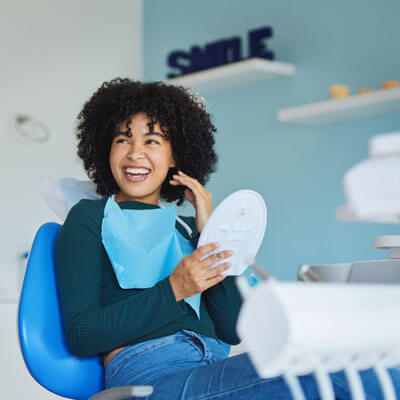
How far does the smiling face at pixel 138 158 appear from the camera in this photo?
132cm

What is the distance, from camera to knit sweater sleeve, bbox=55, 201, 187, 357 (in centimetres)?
101

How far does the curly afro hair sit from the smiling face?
0.02 meters

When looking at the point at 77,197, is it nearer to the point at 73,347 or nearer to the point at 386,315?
the point at 73,347

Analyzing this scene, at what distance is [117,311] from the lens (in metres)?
1.02

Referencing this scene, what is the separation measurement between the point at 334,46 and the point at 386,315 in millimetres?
2573

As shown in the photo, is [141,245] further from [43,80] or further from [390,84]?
[43,80]

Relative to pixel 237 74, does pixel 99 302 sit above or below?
below

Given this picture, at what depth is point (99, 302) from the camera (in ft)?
3.64

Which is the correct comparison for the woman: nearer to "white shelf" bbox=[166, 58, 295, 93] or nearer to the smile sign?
"white shelf" bbox=[166, 58, 295, 93]

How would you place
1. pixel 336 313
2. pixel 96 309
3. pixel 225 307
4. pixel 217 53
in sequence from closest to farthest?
pixel 336 313 → pixel 96 309 → pixel 225 307 → pixel 217 53

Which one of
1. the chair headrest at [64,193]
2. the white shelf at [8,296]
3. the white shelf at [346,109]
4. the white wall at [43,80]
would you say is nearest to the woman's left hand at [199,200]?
the chair headrest at [64,193]

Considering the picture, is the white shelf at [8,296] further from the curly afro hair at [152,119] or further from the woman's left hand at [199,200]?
the woman's left hand at [199,200]

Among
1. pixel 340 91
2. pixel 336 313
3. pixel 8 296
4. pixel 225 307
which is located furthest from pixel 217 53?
pixel 336 313

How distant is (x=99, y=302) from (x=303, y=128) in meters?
2.10
